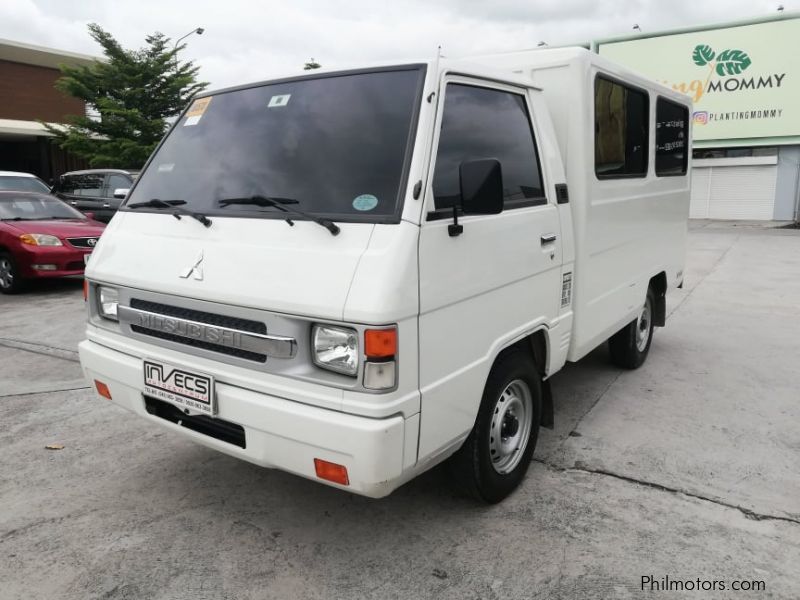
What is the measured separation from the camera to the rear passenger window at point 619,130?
3.86m

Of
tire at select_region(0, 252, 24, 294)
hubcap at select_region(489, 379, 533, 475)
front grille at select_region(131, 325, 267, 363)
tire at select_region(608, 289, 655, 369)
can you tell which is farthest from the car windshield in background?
tire at select_region(0, 252, 24, 294)

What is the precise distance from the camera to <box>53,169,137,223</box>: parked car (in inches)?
500

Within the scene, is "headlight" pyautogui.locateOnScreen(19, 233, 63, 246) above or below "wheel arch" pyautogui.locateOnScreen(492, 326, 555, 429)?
above

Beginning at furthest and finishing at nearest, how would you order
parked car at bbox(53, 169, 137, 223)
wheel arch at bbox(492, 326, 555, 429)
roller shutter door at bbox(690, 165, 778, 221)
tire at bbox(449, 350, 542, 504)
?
roller shutter door at bbox(690, 165, 778, 221), parked car at bbox(53, 169, 137, 223), wheel arch at bbox(492, 326, 555, 429), tire at bbox(449, 350, 542, 504)

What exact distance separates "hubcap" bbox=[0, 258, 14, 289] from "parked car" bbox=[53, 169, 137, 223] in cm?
346

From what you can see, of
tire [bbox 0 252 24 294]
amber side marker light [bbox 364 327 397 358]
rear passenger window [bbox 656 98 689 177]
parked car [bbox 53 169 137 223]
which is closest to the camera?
amber side marker light [bbox 364 327 397 358]

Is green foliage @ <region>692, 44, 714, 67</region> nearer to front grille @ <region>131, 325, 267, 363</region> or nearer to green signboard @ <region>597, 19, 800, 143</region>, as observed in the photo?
green signboard @ <region>597, 19, 800, 143</region>

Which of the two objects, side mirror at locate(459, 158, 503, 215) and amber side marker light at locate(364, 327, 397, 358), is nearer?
amber side marker light at locate(364, 327, 397, 358)

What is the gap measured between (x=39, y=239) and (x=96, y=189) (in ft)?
15.2

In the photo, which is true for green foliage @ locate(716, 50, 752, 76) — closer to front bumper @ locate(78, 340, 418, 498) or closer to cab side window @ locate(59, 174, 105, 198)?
cab side window @ locate(59, 174, 105, 198)

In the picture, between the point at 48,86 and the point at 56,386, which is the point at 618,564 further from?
the point at 48,86

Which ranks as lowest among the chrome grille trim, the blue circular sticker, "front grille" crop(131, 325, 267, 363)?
"front grille" crop(131, 325, 267, 363)

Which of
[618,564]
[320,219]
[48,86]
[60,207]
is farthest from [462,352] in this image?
[48,86]

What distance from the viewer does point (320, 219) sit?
2.50 m
